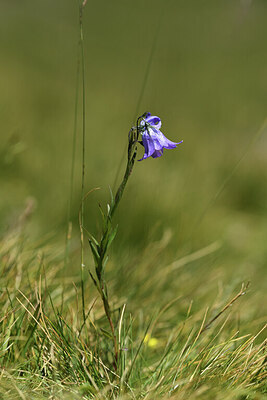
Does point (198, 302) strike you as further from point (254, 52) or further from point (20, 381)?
point (254, 52)

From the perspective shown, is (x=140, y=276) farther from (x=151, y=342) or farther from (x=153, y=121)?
(x=153, y=121)

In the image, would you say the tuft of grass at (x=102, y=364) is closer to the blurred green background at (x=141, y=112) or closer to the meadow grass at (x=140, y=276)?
the meadow grass at (x=140, y=276)

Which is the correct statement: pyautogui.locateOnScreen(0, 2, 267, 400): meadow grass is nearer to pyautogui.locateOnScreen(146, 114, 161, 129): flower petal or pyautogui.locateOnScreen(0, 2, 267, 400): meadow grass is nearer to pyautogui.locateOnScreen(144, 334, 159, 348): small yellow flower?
pyautogui.locateOnScreen(144, 334, 159, 348): small yellow flower

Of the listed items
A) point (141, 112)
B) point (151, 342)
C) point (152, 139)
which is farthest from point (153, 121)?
point (141, 112)

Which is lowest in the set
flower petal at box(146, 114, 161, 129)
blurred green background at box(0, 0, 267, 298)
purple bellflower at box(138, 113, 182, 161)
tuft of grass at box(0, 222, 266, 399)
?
blurred green background at box(0, 0, 267, 298)

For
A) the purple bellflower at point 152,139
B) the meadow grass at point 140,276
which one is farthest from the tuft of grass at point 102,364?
the purple bellflower at point 152,139

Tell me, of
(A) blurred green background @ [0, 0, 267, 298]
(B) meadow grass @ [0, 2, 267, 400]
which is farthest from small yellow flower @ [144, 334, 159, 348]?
(A) blurred green background @ [0, 0, 267, 298]

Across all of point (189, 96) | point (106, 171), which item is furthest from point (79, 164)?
point (189, 96)
